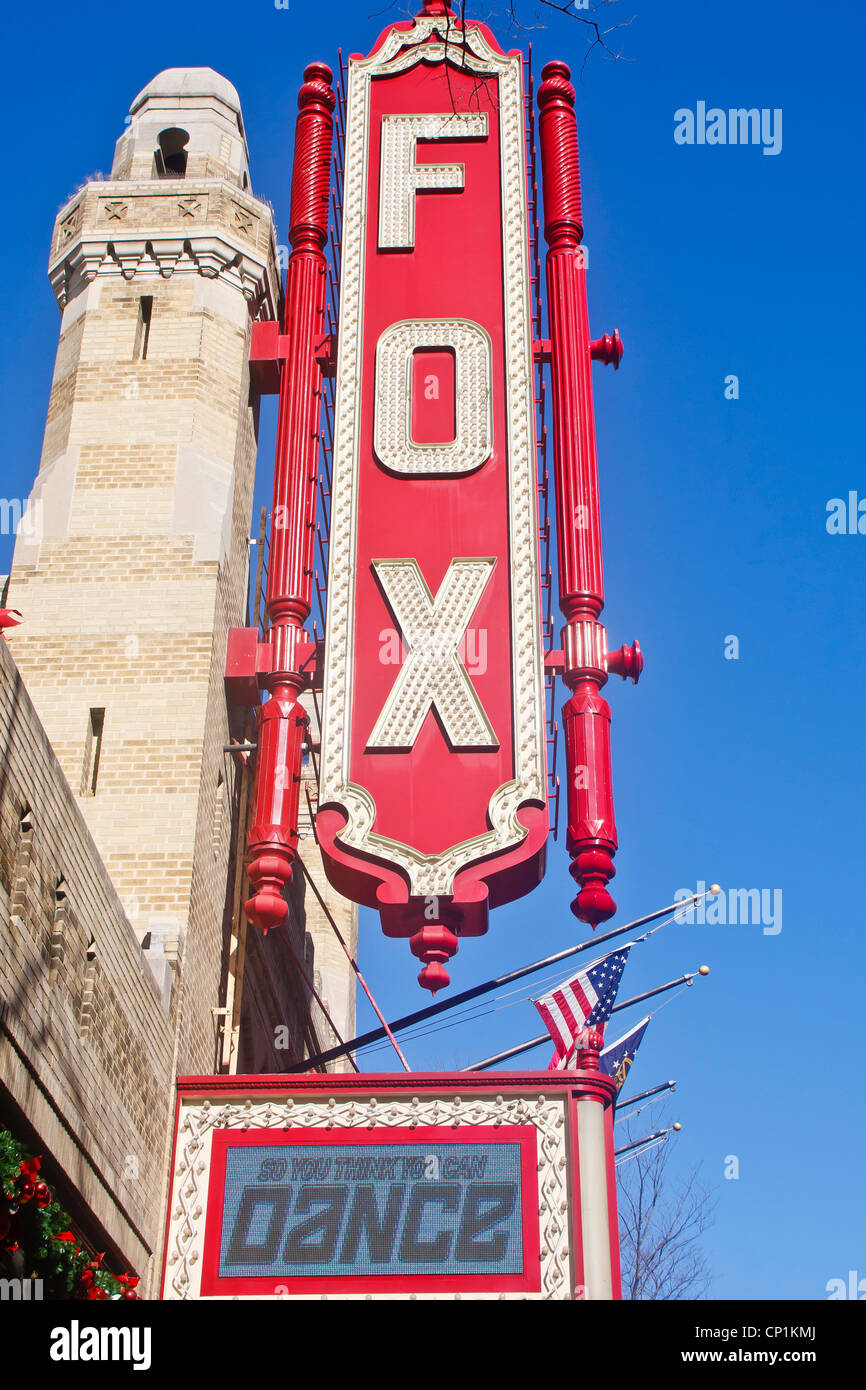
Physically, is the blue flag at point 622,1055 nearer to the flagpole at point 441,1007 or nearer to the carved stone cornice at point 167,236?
the flagpole at point 441,1007

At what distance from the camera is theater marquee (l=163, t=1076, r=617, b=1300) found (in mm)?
13086

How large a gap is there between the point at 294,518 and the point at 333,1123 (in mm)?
7220

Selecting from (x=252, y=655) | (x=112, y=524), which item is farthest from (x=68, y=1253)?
(x=112, y=524)

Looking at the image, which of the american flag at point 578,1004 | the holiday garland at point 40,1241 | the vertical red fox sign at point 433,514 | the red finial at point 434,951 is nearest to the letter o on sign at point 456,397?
the vertical red fox sign at point 433,514

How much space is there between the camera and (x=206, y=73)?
2358 centimetres

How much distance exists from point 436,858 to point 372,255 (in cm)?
817

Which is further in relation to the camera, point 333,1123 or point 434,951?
point 434,951

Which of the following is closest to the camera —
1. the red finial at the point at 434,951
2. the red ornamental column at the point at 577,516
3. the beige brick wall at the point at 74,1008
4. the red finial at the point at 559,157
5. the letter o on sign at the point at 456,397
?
the beige brick wall at the point at 74,1008

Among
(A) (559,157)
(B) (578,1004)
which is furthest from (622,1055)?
(A) (559,157)

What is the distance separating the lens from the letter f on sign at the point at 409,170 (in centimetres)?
2072

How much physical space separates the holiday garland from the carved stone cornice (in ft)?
41.1

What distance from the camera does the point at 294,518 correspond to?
18562mm

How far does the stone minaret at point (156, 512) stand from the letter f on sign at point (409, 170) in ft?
5.28

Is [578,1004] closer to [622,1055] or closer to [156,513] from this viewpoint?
[622,1055]
